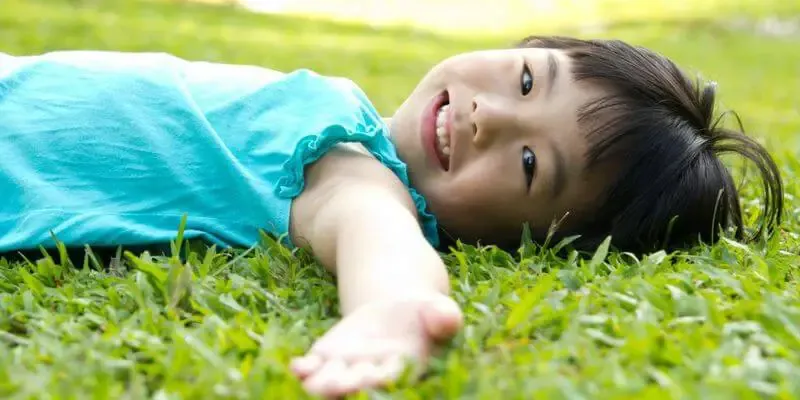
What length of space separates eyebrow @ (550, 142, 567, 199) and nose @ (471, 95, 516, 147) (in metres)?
0.11

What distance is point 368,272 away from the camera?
5.82 ft

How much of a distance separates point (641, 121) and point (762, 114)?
4.02m

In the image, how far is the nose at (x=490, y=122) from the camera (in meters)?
2.31

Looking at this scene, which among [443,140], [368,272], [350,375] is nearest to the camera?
[350,375]

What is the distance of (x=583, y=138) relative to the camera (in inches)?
91.4

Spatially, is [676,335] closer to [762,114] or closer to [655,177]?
[655,177]

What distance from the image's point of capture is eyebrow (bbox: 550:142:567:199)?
233 cm

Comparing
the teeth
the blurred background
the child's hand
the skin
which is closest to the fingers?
the child's hand

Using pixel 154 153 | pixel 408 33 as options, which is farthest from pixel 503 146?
pixel 408 33

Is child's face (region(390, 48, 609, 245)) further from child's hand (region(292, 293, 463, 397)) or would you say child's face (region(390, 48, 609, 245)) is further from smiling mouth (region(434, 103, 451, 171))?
child's hand (region(292, 293, 463, 397))

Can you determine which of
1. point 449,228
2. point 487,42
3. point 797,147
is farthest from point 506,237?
point 487,42

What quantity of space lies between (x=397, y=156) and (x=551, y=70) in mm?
410

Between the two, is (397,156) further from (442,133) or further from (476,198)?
(476,198)

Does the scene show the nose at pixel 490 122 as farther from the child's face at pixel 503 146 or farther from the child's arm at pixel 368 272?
the child's arm at pixel 368 272
